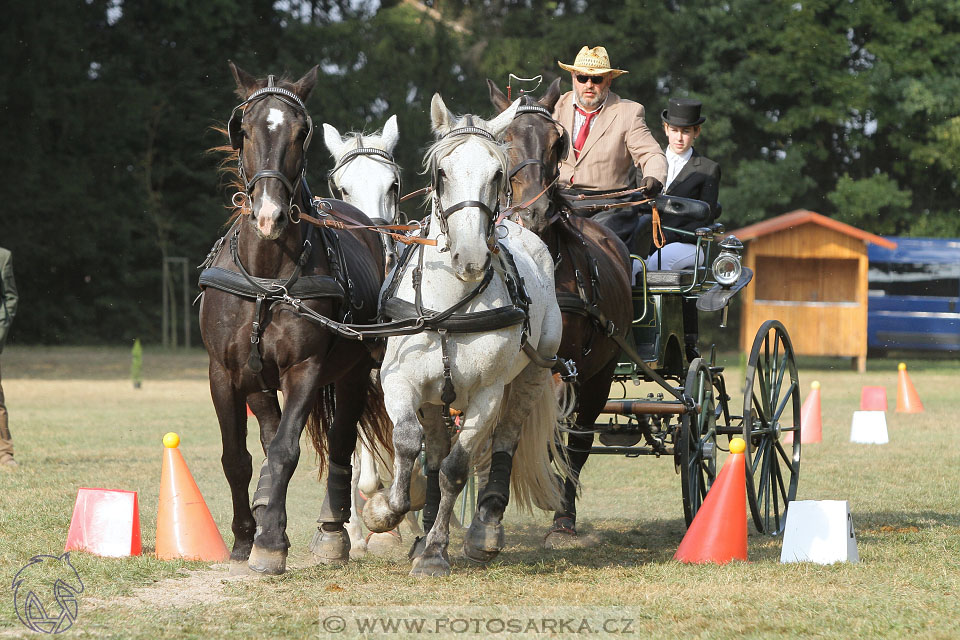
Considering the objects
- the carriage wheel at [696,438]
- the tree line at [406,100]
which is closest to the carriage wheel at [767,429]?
the carriage wheel at [696,438]

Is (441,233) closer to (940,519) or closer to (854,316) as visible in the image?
(940,519)

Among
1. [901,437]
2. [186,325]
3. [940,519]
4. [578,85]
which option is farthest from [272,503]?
[186,325]

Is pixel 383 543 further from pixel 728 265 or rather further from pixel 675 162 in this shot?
pixel 675 162

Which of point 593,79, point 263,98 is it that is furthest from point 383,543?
point 593,79

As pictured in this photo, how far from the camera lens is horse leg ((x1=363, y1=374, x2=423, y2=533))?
516 cm

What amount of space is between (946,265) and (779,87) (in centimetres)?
677

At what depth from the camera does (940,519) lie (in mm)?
Answer: 7500

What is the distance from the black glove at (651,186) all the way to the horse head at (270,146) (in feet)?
7.21

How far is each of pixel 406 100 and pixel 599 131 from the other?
2468 centimetres

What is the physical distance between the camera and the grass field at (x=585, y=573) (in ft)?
15.2

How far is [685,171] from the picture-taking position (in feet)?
26.7

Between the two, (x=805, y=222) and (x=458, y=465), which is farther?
(x=805, y=222)

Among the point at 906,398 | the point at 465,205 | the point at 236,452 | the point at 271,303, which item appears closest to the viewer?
the point at 465,205

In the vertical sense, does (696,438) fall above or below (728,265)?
below
